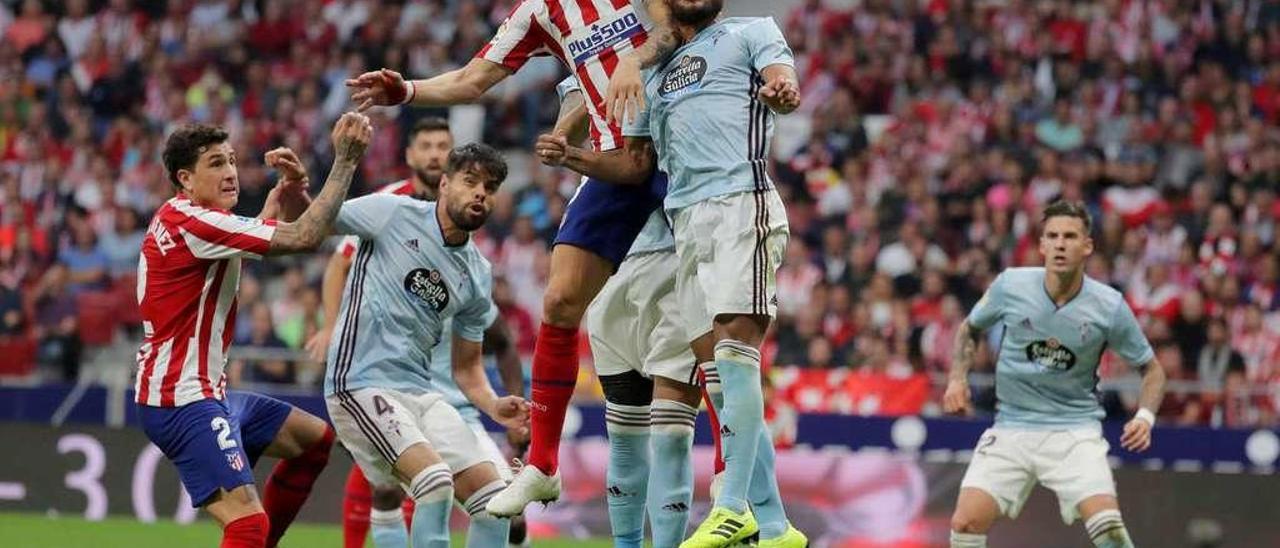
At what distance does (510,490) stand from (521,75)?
44.1ft

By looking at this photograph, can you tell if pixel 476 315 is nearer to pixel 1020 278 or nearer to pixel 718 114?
pixel 718 114

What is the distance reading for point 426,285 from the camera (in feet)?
30.4

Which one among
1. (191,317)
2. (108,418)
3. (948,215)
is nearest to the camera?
(191,317)

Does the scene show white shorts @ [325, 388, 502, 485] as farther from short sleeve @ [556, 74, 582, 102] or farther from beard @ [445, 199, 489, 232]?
short sleeve @ [556, 74, 582, 102]

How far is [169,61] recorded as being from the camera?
22922mm

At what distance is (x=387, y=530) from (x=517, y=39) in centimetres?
281

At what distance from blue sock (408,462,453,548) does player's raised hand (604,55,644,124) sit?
1962 millimetres

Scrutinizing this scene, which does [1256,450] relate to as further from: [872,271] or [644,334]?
[644,334]

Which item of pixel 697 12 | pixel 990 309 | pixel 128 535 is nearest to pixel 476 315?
pixel 697 12

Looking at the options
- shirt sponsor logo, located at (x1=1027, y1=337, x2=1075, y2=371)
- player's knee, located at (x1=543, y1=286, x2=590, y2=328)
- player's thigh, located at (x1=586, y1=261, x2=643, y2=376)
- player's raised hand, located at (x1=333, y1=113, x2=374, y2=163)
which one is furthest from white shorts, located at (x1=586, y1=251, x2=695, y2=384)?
shirt sponsor logo, located at (x1=1027, y1=337, x2=1075, y2=371)

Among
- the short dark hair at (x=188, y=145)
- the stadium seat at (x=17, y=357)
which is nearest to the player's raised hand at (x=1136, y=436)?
the short dark hair at (x=188, y=145)

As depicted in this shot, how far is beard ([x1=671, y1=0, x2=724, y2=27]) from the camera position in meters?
8.16

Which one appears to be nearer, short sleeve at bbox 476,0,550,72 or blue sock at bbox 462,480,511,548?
short sleeve at bbox 476,0,550,72

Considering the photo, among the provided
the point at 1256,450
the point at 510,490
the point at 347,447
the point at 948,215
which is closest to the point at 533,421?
the point at 510,490
